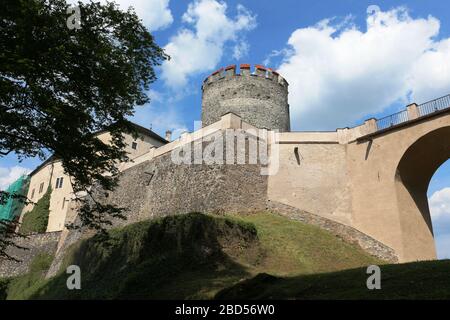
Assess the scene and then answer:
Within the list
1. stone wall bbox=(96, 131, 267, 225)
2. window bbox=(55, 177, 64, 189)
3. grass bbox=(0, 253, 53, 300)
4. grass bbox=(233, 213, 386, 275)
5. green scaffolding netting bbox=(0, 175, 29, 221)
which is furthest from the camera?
green scaffolding netting bbox=(0, 175, 29, 221)

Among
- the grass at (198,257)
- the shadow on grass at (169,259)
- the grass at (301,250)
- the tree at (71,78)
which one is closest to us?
the tree at (71,78)

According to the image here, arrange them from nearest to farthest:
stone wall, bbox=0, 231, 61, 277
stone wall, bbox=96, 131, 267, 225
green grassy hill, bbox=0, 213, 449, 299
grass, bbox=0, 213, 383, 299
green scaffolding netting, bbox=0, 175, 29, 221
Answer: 1. green grassy hill, bbox=0, 213, 449, 299
2. grass, bbox=0, 213, 383, 299
3. stone wall, bbox=96, 131, 267, 225
4. stone wall, bbox=0, 231, 61, 277
5. green scaffolding netting, bbox=0, 175, 29, 221

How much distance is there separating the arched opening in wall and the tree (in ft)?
53.1

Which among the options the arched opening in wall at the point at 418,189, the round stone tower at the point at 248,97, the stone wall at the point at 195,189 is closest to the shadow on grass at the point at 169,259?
the stone wall at the point at 195,189

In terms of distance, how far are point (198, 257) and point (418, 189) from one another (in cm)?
1466

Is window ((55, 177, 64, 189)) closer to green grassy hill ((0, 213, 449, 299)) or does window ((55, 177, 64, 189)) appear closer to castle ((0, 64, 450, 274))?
castle ((0, 64, 450, 274))

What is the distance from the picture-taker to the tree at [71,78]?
9219 mm

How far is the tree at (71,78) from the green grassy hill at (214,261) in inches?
130

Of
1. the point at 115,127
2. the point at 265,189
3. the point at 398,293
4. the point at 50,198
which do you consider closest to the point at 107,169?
the point at 115,127

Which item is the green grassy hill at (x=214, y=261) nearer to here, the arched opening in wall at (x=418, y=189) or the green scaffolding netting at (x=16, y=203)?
the arched opening in wall at (x=418, y=189)

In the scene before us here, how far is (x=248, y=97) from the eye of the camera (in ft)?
107

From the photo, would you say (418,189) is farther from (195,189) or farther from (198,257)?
(198,257)

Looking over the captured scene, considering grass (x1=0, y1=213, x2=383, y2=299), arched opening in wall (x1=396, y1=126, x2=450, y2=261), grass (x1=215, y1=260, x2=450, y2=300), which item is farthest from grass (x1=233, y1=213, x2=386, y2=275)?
grass (x1=215, y1=260, x2=450, y2=300)

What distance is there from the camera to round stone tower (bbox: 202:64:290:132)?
32.4 meters
